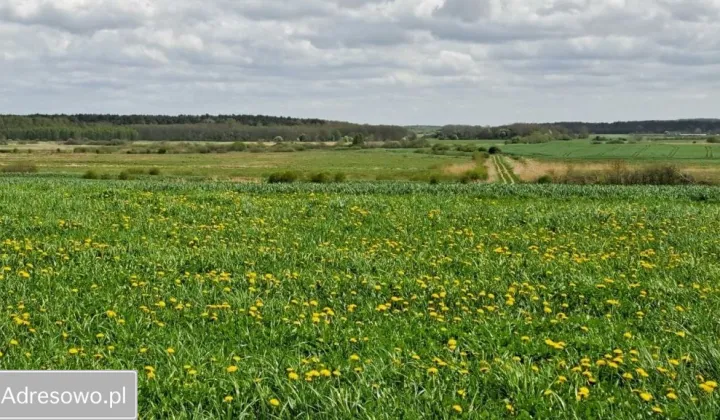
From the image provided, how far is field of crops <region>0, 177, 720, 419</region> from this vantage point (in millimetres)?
5285

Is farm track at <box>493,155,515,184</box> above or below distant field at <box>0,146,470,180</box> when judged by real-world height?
above

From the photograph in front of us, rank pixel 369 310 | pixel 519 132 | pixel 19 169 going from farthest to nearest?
pixel 519 132 < pixel 19 169 < pixel 369 310

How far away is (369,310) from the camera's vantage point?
7.95 metres

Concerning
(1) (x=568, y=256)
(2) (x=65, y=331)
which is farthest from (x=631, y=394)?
(1) (x=568, y=256)

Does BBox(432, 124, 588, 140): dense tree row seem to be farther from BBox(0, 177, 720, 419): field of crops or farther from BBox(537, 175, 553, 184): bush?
BBox(0, 177, 720, 419): field of crops

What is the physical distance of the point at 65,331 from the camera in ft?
22.7

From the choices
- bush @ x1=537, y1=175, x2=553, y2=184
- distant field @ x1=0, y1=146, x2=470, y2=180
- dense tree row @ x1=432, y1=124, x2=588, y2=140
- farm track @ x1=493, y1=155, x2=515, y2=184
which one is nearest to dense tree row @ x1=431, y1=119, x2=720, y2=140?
dense tree row @ x1=432, y1=124, x2=588, y2=140

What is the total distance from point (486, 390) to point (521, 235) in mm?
8354

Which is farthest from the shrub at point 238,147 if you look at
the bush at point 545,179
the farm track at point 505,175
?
the bush at point 545,179

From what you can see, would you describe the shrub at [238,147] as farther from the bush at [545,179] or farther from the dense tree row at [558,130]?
the bush at [545,179]

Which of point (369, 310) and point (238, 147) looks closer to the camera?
point (369, 310)

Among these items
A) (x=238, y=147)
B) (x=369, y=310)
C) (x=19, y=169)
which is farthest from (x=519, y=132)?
(x=369, y=310)

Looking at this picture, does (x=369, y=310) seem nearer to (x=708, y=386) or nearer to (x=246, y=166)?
(x=708, y=386)

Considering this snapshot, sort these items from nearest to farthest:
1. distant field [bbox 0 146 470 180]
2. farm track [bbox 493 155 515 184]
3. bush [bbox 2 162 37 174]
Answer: farm track [bbox 493 155 515 184], bush [bbox 2 162 37 174], distant field [bbox 0 146 470 180]
